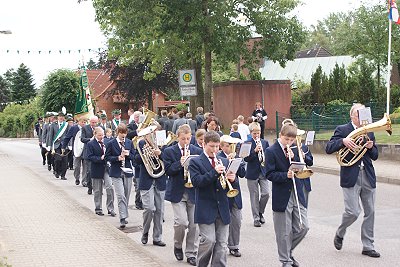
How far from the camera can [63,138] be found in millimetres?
20391

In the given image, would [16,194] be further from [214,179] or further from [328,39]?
[328,39]

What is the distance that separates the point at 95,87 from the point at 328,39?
5434 cm

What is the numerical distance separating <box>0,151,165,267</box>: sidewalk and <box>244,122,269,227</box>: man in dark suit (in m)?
2.36

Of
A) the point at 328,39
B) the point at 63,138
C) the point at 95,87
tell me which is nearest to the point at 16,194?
the point at 63,138

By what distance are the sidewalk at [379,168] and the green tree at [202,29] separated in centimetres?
988

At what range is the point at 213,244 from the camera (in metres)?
7.27

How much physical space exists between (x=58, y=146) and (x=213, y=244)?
46.9 ft

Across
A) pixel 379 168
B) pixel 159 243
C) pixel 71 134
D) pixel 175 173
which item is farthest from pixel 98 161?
pixel 379 168

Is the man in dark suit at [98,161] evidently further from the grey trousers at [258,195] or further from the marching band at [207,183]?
the grey trousers at [258,195]

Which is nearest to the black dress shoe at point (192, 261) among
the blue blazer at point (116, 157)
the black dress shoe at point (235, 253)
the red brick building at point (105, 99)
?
the black dress shoe at point (235, 253)

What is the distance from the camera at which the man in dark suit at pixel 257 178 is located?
11.2m

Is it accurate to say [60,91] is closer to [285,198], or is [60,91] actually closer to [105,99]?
[105,99]

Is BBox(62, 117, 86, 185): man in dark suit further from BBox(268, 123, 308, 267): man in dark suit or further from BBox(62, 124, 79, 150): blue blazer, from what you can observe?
BBox(268, 123, 308, 267): man in dark suit

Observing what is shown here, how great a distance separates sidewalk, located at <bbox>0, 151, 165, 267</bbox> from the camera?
8.66m
